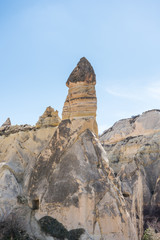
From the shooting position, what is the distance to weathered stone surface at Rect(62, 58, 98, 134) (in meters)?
9.38

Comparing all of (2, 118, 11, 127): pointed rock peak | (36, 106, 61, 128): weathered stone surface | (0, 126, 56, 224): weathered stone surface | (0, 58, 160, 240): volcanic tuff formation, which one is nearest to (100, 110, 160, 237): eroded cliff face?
(2, 118, 11, 127): pointed rock peak

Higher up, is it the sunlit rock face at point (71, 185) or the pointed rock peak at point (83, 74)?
the pointed rock peak at point (83, 74)

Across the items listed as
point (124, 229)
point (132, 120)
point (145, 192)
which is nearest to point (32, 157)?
→ point (124, 229)

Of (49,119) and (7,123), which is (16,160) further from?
(7,123)

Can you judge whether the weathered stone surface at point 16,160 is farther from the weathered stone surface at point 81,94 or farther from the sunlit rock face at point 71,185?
the weathered stone surface at point 81,94

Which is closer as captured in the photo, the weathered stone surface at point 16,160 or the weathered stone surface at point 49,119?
the weathered stone surface at point 16,160

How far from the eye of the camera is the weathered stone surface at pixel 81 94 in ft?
30.8

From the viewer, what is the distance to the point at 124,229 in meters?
8.03

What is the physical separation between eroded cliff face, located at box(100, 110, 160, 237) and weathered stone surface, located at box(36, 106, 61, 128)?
1194 cm

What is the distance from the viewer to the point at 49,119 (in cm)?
1076

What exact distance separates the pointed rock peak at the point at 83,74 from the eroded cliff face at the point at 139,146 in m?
12.9

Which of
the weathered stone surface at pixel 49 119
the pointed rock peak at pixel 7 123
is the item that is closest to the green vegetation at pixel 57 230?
the weathered stone surface at pixel 49 119

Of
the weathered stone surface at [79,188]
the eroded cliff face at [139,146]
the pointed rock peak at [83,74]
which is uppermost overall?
the eroded cliff face at [139,146]

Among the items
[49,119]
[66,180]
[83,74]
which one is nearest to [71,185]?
[66,180]
